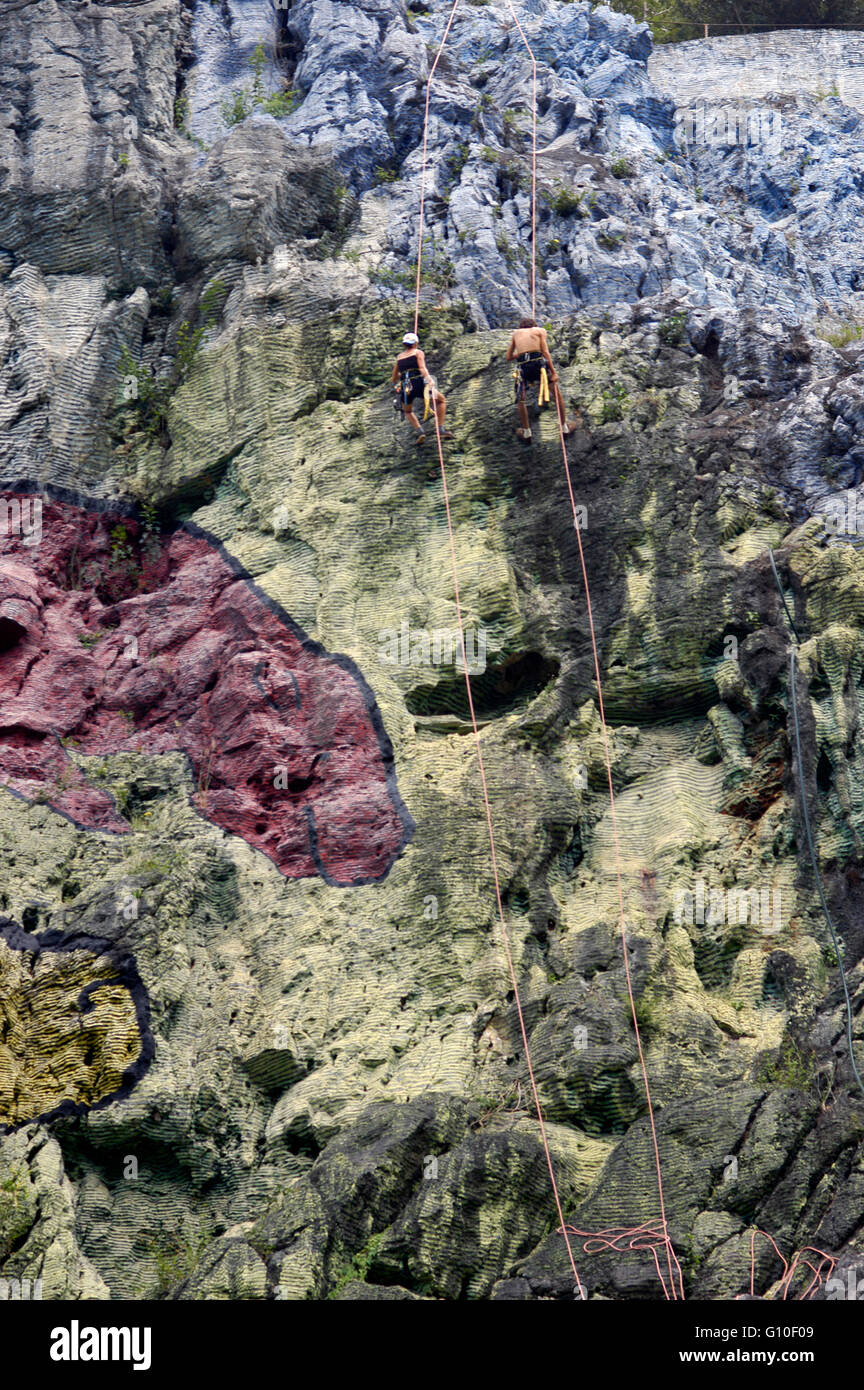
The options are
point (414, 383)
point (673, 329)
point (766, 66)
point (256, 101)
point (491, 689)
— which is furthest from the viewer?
point (766, 66)

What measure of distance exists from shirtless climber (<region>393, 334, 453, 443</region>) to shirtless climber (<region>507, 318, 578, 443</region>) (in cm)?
82

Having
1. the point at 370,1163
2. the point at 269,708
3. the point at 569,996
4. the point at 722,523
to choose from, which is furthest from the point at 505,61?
the point at 370,1163

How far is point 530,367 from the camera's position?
16.9 metres

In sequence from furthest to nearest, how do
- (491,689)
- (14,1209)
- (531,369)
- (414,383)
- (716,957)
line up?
(414,383) → (531,369) → (491,689) → (716,957) → (14,1209)

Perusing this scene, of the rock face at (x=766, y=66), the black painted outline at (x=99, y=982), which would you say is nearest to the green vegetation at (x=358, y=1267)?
the black painted outline at (x=99, y=982)
